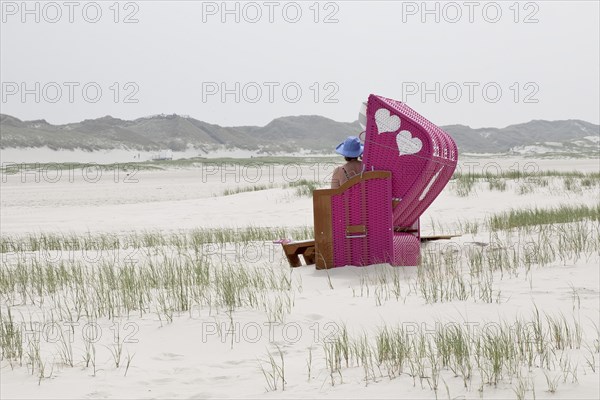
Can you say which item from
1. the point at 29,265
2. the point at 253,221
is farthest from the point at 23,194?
the point at 29,265

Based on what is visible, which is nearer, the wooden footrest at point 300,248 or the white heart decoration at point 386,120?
the white heart decoration at point 386,120

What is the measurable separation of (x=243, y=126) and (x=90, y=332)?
179 m

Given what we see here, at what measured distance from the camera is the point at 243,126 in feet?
598

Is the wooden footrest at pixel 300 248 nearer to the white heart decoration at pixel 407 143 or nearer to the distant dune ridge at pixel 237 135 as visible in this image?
the white heart decoration at pixel 407 143

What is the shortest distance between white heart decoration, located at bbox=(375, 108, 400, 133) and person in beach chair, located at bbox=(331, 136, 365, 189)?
1.88 ft

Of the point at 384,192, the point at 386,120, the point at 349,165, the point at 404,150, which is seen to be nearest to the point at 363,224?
the point at 384,192

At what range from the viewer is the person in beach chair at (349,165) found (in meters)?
7.88

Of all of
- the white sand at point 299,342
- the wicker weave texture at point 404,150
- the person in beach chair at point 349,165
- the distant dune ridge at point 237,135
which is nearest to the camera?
the white sand at point 299,342

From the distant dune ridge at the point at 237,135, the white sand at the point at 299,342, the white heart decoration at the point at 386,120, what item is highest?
the distant dune ridge at the point at 237,135

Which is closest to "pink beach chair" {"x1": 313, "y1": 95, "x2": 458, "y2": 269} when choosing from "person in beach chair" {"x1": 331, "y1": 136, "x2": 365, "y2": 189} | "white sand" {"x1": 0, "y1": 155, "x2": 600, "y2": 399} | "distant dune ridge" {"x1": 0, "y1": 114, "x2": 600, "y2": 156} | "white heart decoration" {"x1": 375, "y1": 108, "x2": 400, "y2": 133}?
"white heart decoration" {"x1": 375, "y1": 108, "x2": 400, "y2": 133}

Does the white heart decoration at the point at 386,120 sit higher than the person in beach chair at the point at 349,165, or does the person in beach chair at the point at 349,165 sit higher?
the white heart decoration at the point at 386,120

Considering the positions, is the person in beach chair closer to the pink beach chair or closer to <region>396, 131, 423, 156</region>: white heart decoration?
the pink beach chair

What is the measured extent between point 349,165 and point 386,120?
36.3 inches

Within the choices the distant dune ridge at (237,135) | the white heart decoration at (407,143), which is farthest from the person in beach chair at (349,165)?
the distant dune ridge at (237,135)
